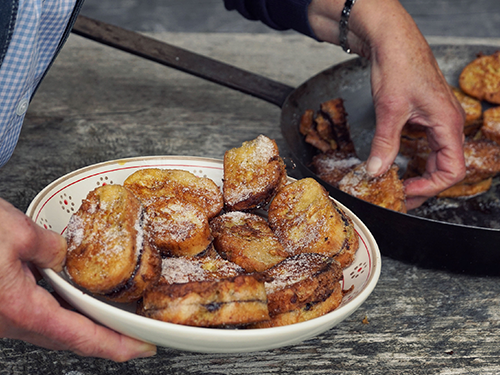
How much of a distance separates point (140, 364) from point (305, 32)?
1.68m

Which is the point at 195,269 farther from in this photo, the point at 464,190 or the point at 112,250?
the point at 464,190

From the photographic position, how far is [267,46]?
12.3 ft

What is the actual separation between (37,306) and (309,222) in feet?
2.32

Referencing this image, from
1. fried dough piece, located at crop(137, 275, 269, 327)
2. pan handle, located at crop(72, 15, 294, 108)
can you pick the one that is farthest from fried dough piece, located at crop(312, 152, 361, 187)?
fried dough piece, located at crop(137, 275, 269, 327)

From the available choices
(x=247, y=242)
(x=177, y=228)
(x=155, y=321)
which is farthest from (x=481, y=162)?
(x=155, y=321)

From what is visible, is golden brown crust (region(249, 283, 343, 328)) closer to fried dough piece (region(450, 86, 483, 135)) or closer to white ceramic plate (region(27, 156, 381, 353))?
white ceramic plate (region(27, 156, 381, 353))

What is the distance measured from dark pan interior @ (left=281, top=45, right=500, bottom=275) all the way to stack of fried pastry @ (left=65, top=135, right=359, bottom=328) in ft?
0.95

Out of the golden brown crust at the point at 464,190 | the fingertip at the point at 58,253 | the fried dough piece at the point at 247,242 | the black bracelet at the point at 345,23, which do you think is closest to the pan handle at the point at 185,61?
the black bracelet at the point at 345,23

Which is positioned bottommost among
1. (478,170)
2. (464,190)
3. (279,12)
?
(464,190)

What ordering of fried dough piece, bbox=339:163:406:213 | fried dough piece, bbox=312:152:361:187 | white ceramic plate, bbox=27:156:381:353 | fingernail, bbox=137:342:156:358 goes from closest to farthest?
white ceramic plate, bbox=27:156:381:353 → fingernail, bbox=137:342:156:358 → fried dough piece, bbox=339:163:406:213 → fried dough piece, bbox=312:152:361:187

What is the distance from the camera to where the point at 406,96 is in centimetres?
188

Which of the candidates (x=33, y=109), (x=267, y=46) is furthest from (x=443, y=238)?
(x=267, y=46)

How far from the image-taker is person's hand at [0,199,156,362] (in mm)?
910

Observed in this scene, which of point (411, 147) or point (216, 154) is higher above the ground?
point (411, 147)
